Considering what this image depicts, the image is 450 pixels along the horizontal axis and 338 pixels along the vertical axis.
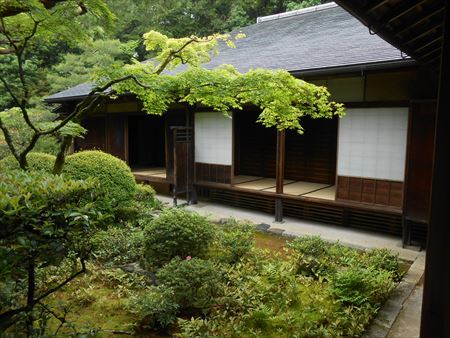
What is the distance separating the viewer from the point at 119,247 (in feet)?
17.2

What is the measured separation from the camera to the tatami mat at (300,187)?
27.0ft

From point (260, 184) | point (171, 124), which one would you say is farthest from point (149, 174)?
point (260, 184)

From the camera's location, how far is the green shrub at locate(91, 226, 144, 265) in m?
4.98

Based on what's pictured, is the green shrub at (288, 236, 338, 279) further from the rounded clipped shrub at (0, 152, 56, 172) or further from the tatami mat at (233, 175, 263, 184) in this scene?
the rounded clipped shrub at (0, 152, 56, 172)

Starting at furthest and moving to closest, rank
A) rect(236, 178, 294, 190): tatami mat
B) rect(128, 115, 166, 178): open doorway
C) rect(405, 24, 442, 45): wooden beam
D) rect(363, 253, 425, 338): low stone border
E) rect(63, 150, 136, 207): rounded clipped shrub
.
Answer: rect(128, 115, 166, 178): open doorway < rect(236, 178, 294, 190): tatami mat < rect(63, 150, 136, 207): rounded clipped shrub < rect(405, 24, 442, 45): wooden beam < rect(363, 253, 425, 338): low stone border

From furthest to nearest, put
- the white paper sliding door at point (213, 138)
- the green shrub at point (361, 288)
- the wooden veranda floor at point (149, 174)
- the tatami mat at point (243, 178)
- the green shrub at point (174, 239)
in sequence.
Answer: the wooden veranda floor at point (149, 174)
the tatami mat at point (243, 178)
the white paper sliding door at point (213, 138)
the green shrub at point (174, 239)
the green shrub at point (361, 288)

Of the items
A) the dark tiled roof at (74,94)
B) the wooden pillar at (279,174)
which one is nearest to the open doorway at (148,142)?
the dark tiled roof at (74,94)

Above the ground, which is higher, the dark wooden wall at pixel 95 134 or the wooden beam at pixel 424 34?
the wooden beam at pixel 424 34

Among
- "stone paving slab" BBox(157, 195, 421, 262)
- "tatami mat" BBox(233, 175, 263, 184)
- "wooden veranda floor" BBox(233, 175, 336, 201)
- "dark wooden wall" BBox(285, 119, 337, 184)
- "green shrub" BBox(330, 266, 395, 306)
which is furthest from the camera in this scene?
"tatami mat" BBox(233, 175, 263, 184)

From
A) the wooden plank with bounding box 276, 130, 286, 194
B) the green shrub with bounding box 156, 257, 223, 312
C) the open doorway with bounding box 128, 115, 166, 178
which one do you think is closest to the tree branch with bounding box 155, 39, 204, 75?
the wooden plank with bounding box 276, 130, 286, 194

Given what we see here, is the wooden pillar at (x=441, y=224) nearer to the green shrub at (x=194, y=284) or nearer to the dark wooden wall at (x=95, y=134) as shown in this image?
the green shrub at (x=194, y=284)

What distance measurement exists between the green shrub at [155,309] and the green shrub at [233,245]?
147 centimetres

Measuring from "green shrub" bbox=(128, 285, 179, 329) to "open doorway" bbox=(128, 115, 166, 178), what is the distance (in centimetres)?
1064

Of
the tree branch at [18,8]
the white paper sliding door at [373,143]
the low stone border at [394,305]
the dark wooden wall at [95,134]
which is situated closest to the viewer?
the low stone border at [394,305]
